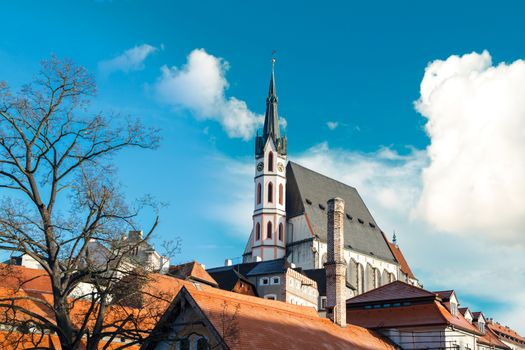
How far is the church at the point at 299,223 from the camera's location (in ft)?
318

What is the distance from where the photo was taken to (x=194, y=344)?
28.5 m

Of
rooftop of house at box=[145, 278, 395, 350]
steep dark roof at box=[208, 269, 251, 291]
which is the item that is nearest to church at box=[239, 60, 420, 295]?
steep dark roof at box=[208, 269, 251, 291]

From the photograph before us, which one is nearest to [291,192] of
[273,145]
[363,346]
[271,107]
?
[273,145]

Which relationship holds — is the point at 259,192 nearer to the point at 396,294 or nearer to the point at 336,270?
the point at 396,294

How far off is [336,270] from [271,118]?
66844mm

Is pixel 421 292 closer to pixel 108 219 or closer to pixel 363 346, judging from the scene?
pixel 363 346

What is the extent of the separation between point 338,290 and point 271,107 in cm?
7010

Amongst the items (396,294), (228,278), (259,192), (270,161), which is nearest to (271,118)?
(270,161)

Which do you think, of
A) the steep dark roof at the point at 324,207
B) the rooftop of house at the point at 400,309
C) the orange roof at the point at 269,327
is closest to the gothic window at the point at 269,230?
the steep dark roof at the point at 324,207

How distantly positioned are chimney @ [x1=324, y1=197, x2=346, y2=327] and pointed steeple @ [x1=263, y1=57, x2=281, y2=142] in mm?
59550

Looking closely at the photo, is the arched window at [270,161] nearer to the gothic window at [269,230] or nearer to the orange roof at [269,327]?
the gothic window at [269,230]

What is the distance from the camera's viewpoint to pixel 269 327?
1166 inches

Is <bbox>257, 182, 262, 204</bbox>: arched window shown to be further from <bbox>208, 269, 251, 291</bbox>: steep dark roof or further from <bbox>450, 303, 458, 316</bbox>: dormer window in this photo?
<bbox>450, 303, 458, 316</bbox>: dormer window

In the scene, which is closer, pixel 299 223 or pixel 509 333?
pixel 509 333
